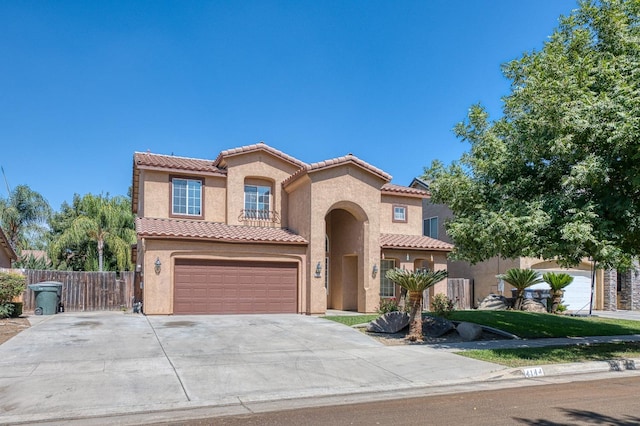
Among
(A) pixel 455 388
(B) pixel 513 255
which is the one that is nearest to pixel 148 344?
(A) pixel 455 388

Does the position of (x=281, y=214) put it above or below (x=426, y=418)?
above

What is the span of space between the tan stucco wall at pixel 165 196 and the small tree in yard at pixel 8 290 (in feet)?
19.0

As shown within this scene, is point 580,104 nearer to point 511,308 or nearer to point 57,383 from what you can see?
point 57,383

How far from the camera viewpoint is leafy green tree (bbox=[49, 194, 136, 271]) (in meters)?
35.5

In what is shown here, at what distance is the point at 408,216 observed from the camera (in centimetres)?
2694

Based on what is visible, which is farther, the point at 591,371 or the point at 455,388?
the point at 591,371

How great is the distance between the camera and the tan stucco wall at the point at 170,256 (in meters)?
19.6

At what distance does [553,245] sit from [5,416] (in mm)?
10926

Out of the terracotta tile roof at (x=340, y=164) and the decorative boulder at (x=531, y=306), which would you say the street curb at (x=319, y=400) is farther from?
the terracotta tile roof at (x=340, y=164)

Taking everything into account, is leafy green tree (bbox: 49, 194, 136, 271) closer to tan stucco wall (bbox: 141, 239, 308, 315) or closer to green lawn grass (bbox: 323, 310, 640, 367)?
tan stucco wall (bbox: 141, 239, 308, 315)

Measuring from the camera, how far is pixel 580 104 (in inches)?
464

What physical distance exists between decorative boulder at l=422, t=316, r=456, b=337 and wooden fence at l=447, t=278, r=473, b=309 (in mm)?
9371

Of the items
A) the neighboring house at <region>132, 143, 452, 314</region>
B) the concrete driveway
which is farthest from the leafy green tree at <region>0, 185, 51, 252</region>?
the concrete driveway

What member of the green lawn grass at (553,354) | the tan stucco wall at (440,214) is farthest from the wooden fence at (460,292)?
the green lawn grass at (553,354)
